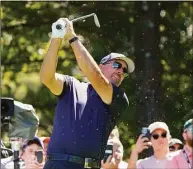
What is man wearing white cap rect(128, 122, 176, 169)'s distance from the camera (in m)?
7.58

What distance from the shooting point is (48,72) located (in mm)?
5691

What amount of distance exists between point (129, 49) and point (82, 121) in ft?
24.2

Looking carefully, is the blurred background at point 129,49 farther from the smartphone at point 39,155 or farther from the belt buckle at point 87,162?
the belt buckle at point 87,162

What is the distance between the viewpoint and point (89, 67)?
572cm

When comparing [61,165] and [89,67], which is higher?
[89,67]

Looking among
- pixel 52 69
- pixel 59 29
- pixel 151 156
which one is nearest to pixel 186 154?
pixel 151 156

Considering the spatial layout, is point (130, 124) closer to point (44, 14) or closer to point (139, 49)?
point (139, 49)

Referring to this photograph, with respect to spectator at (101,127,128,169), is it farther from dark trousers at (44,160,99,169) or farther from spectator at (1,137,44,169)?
dark trousers at (44,160,99,169)

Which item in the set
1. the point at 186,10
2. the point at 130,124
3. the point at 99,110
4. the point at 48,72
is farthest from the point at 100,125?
the point at 186,10

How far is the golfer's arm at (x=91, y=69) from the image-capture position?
569 centimetres

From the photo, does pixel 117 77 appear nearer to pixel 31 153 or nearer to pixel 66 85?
pixel 66 85

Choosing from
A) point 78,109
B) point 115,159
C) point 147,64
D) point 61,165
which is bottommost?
point 61,165

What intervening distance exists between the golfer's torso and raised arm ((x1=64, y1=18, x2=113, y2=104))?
0.13 metres

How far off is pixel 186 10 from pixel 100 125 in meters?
7.94
